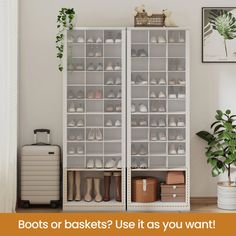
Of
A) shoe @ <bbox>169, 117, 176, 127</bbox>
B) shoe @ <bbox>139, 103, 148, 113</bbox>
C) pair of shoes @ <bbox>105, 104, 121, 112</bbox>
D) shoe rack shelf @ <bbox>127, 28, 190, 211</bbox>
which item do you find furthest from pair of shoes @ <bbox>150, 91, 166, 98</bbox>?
pair of shoes @ <bbox>105, 104, 121, 112</bbox>

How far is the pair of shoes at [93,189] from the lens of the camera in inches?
222

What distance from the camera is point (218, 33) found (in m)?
5.95

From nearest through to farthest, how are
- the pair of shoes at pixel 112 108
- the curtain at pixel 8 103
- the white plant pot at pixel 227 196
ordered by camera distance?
the curtain at pixel 8 103, the white plant pot at pixel 227 196, the pair of shoes at pixel 112 108

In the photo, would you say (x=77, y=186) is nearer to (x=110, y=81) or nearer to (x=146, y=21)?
(x=110, y=81)

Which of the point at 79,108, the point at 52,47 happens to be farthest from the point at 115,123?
the point at 52,47

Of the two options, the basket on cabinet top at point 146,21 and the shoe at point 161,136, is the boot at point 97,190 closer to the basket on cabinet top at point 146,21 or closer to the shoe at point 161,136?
the shoe at point 161,136

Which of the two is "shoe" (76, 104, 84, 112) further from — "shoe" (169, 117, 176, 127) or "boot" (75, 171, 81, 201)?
"shoe" (169, 117, 176, 127)

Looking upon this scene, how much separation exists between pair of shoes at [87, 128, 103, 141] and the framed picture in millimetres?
1475

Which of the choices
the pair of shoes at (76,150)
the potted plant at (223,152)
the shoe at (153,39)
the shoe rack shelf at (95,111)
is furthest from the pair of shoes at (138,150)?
the shoe at (153,39)

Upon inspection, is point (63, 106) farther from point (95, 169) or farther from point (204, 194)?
point (204, 194)

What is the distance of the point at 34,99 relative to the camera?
19.4 feet

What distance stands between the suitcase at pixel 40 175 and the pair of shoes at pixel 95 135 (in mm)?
382

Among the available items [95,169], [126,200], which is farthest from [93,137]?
[126,200]

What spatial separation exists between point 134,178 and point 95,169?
470 millimetres
